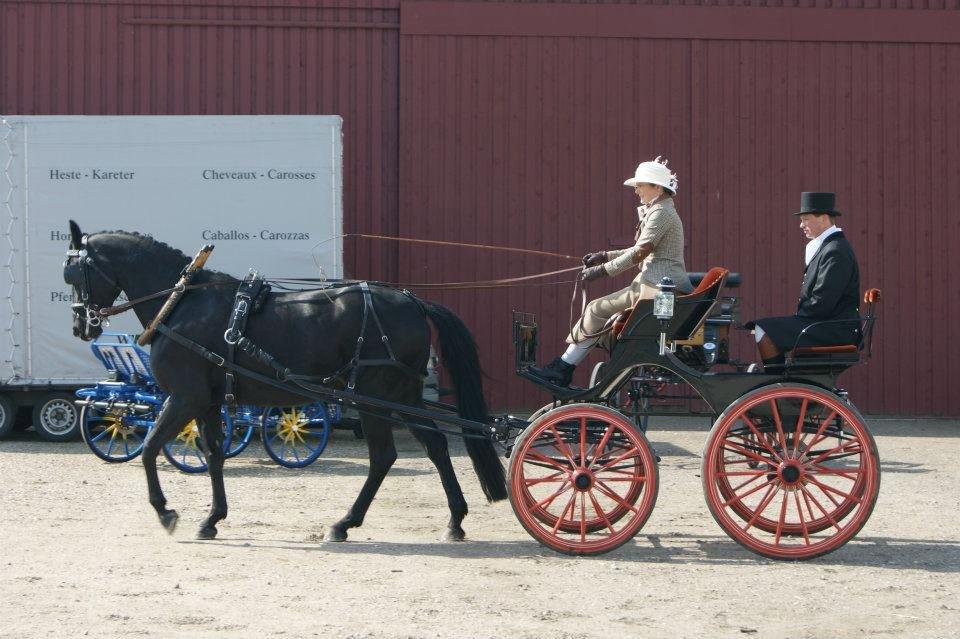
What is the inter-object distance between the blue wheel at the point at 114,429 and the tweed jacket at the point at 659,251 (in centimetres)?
573

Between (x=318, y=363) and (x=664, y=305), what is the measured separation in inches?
91.1

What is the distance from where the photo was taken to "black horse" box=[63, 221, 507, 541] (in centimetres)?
785

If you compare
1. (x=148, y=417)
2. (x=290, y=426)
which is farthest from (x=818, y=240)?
(x=148, y=417)

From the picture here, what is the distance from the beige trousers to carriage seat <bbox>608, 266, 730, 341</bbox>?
0.40ft

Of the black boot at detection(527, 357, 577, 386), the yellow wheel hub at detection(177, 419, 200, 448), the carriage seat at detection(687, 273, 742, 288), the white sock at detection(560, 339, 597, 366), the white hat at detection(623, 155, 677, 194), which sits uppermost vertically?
the white hat at detection(623, 155, 677, 194)

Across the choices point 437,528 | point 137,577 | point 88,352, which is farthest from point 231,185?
point 137,577

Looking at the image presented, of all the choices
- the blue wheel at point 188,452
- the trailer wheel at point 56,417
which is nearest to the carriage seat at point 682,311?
the blue wheel at point 188,452

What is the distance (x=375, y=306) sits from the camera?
8.06 meters

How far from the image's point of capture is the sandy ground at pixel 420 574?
576 cm

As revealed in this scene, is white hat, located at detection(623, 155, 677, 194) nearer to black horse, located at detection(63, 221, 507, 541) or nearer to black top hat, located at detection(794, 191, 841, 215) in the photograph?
black top hat, located at detection(794, 191, 841, 215)

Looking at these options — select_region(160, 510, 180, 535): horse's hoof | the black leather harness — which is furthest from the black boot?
select_region(160, 510, 180, 535): horse's hoof

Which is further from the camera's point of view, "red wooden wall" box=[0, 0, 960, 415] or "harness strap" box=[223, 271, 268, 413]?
"red wooden wall" box=[0, 0, 960, 415]

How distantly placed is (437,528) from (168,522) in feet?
5.77

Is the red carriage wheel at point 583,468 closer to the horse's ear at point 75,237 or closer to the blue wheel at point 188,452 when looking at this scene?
the horse's ear at point 75,237
